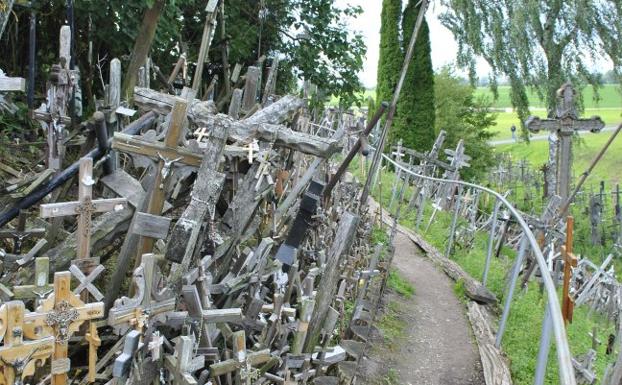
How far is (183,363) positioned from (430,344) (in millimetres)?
4018

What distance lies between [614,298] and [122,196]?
10.3 metres

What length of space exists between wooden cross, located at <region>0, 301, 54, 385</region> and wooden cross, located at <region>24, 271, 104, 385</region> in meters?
0.08

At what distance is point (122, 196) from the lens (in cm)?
468

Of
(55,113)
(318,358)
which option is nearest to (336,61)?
(55,113)

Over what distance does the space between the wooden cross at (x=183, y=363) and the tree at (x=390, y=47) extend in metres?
18.6

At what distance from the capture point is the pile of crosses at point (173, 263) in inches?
135

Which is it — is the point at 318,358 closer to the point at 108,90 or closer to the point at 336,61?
the point at 108,90

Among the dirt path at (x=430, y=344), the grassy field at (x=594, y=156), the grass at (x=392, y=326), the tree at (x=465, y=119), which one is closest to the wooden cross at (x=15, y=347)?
the dirt path at (x=430, y=344)

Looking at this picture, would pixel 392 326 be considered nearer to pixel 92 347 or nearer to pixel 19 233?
pixel 19 233

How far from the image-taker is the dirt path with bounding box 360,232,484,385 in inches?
234

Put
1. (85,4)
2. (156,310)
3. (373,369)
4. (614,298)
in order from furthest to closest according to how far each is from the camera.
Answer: (614,298) → (85,4) → (373,369) → (156,310)

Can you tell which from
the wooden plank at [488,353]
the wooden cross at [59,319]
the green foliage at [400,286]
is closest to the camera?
the wooden cross at [59,319]

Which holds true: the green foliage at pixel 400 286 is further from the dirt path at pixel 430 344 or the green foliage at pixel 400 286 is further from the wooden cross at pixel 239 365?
the wooden cross at pixel 239 365

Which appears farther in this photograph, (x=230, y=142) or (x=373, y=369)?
(x=373, y=369)
